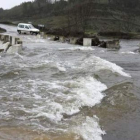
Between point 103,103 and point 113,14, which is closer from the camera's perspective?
point 103,103

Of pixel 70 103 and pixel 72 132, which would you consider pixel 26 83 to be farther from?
pixel 72 132

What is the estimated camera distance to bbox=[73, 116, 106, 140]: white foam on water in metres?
6.11

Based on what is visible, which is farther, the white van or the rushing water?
the white van

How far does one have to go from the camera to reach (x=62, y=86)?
10133 mm

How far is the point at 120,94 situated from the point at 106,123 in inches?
112

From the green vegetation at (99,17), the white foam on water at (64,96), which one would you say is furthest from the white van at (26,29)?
the white foam on water at (64,96)

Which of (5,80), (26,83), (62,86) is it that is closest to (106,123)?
(62,86)

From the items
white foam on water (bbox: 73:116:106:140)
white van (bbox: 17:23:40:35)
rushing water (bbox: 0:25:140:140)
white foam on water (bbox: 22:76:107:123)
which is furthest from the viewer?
white van (bbox: 17:23:40:35)

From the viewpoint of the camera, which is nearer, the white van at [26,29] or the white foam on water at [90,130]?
the white foam on water at [90,130]

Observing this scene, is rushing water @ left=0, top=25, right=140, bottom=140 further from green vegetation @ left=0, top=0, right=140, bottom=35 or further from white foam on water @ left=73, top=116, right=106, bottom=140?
green vegetation @ left=0, top=0, right=140, bottom=35

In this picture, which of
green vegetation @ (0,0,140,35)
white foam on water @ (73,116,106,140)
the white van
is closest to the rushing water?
white foam on water @ (73,116,106,140)

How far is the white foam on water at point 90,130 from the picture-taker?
6105 mm

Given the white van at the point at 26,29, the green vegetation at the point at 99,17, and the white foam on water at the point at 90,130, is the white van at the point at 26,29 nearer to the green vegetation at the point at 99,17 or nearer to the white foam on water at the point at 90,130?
the green vegetation at the point at 99,17

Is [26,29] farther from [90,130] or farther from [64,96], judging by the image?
[90,130]
